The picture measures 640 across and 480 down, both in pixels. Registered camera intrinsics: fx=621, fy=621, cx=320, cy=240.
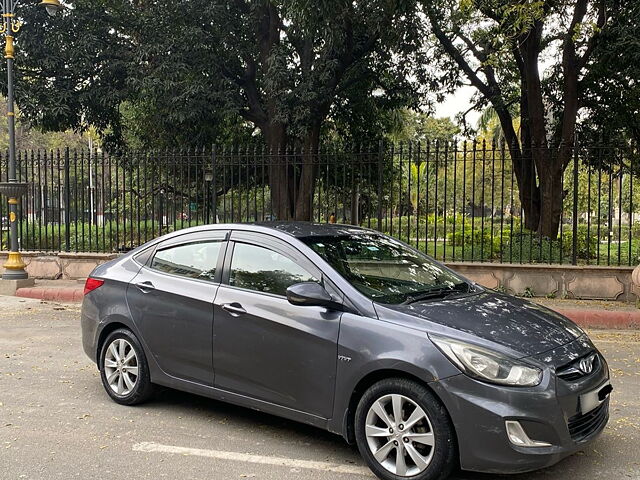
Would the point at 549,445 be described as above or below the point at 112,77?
below

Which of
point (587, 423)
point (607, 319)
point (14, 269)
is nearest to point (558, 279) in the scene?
point (607, 319)

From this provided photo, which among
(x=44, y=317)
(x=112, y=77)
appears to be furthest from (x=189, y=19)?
(x=44, y=317)

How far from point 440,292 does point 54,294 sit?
935cm

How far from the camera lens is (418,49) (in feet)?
53.9

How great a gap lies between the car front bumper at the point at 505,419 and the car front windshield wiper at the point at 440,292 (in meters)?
0.81

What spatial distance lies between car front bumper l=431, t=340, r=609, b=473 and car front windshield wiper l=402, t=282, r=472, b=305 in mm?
807

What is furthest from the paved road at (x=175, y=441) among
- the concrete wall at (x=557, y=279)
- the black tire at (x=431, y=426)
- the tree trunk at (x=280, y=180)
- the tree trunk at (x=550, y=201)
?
the tree trunk at (x=280, y=180)

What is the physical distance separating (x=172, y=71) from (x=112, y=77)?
2620mm

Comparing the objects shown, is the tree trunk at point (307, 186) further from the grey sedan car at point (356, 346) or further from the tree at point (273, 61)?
the grey sedan car at point (356, 346)

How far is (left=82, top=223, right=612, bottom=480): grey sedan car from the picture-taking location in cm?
353

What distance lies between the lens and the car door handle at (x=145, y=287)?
5.18m

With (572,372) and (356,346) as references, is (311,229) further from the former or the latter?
(572,372)

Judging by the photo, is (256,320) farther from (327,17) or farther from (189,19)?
(189,19)

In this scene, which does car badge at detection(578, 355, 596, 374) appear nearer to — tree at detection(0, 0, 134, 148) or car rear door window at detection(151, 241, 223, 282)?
car rear door window at detection(151, 241, 223, 282)
